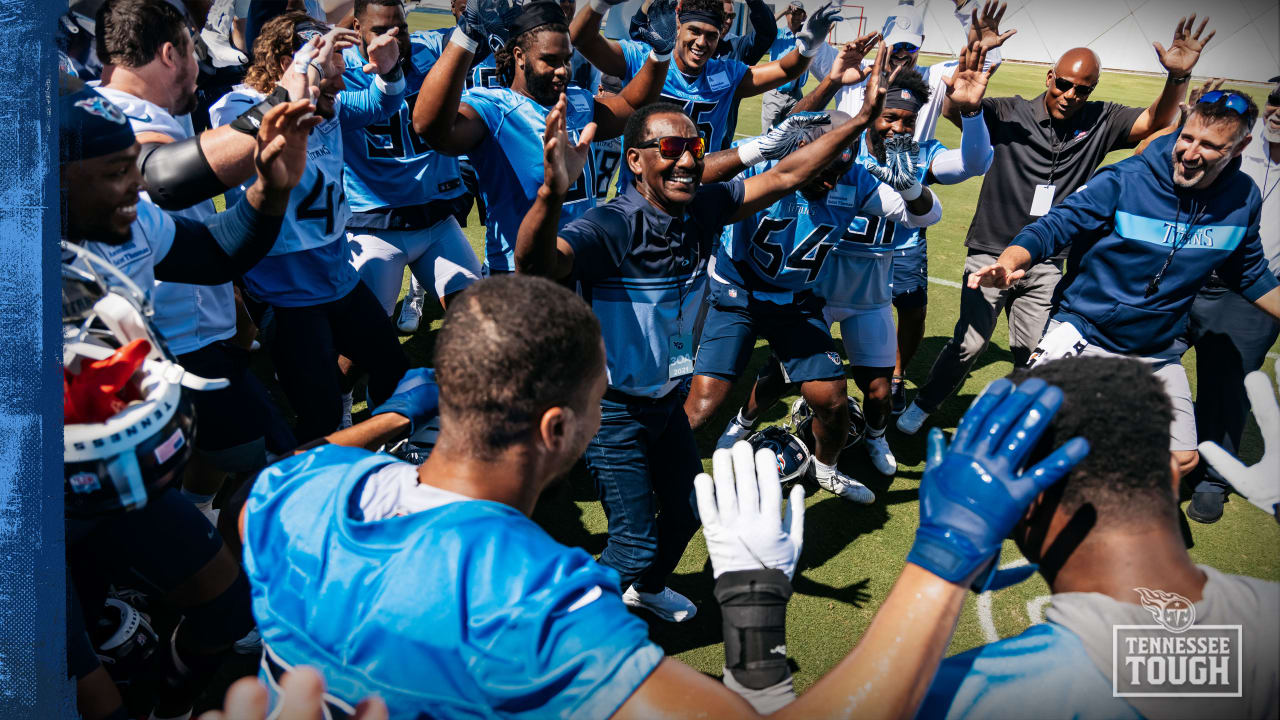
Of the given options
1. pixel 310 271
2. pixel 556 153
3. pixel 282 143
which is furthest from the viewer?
pixel 310 271

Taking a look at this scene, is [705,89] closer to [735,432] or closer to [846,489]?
[735,432]

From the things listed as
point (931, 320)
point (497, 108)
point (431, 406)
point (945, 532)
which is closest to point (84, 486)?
point (431, 406)

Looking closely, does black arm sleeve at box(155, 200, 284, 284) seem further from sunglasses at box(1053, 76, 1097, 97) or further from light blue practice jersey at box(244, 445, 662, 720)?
sunglasses at box(1053, 76, 1097, 97)

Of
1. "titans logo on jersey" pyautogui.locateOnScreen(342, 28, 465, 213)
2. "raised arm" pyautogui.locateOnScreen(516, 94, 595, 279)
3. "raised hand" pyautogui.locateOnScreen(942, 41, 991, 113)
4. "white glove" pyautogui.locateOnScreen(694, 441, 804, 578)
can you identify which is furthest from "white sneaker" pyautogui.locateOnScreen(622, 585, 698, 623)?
"raised hand" pyautogui.locateOnScreen(942, 41, 991, 113)

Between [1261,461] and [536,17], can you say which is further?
[536,17]

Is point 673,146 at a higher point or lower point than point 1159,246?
higher

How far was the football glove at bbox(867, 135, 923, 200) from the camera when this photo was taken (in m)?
5.07

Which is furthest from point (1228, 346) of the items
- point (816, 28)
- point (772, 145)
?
point (816, 28)

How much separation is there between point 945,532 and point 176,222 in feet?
8.48

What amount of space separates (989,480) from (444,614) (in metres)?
1.11

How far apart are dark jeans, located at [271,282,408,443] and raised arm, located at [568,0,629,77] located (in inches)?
113

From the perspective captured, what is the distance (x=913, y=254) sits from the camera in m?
6.11

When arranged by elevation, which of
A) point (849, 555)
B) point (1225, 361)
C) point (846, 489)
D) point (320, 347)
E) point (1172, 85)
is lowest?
point (849, 555)

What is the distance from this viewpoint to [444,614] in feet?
5.15
